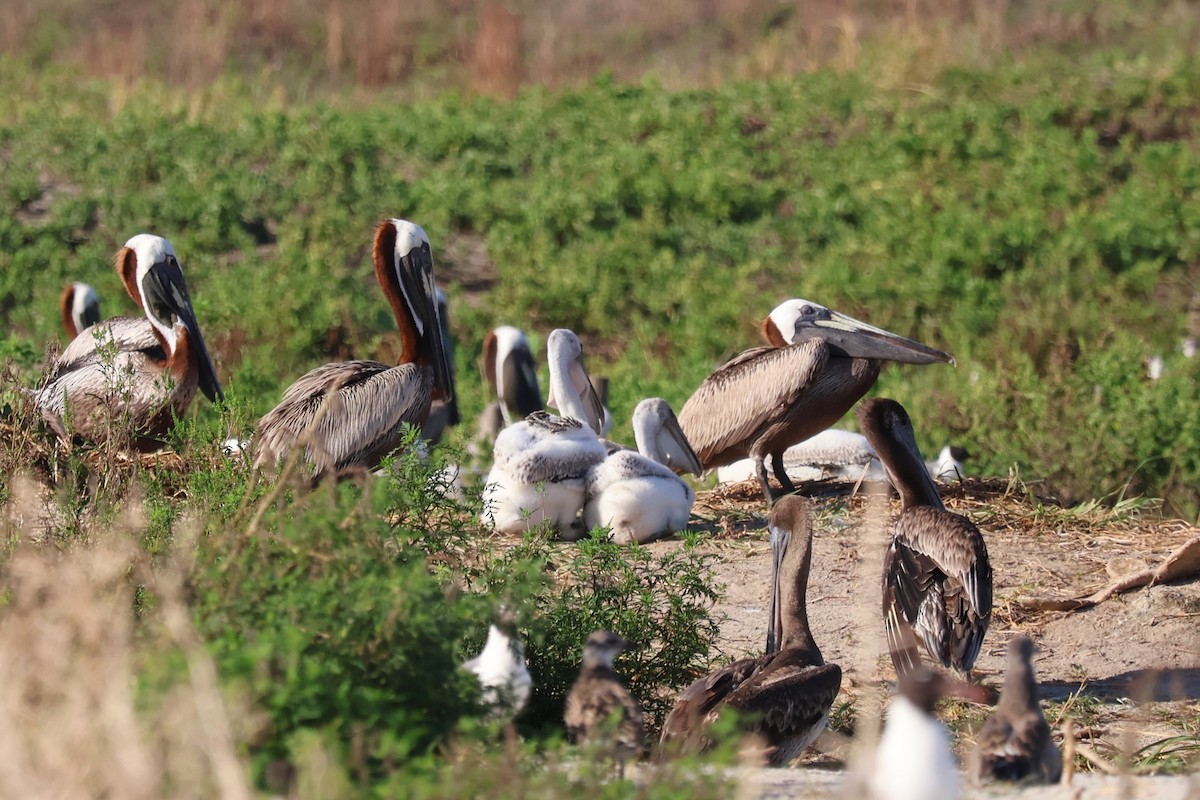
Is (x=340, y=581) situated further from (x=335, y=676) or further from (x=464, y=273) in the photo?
(x=464, y=273)

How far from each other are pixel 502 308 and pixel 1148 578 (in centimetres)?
634

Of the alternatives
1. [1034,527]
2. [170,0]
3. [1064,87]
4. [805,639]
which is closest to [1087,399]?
[1034,527]

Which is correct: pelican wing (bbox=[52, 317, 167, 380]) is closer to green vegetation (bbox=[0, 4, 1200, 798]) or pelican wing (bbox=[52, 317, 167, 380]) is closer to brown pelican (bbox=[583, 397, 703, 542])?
green vegetation (bbox=[0, 4, 1200, 798])

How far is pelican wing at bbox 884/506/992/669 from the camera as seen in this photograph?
16.6 ft

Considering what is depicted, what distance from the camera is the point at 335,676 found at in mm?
3281

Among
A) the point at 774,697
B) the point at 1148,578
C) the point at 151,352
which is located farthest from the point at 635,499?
the point at 151,352

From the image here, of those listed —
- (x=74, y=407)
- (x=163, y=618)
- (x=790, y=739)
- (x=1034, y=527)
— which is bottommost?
(x=1034, y=527)

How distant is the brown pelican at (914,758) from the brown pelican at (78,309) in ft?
27.3

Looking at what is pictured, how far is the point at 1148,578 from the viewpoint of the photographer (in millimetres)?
6164

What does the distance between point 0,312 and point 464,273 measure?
348 cm

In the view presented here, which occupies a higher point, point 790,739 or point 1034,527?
point 790,739

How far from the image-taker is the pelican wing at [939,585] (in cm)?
505

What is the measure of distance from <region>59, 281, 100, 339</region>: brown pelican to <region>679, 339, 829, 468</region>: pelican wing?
443 centimetres

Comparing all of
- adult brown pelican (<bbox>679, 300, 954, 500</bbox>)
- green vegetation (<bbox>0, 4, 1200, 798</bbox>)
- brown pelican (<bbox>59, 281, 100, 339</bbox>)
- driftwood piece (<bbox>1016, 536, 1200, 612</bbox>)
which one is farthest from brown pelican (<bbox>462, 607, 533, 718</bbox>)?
brown pelican (<bbox>59, 281, 100, 339</bbox>)
